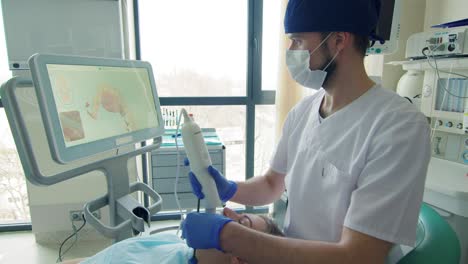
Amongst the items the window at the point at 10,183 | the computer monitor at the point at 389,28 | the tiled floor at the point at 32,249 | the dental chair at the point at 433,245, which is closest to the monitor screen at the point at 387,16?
the computer monitor at the point at 389,28

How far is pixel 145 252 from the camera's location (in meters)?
1.16

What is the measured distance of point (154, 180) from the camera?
246cm

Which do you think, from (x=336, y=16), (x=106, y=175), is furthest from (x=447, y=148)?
(x=106, y=175)

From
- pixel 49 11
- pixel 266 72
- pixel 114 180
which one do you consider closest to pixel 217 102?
pixel 266 72

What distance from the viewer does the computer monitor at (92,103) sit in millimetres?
921

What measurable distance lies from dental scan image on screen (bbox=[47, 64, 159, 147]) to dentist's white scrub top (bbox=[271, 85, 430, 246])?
2.09ft

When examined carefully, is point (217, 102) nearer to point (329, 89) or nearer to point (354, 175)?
point (329, 89)

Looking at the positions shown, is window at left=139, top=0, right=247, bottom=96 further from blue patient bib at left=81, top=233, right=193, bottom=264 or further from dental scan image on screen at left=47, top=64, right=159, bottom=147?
blue patient bib at left=81, top=233, right=193, bottom=264

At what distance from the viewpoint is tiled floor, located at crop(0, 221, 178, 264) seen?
220 centimetres

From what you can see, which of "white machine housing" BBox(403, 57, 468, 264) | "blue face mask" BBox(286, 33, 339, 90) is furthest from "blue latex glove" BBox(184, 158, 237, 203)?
"white machine housing" BBox(403, 57, 468, 264)

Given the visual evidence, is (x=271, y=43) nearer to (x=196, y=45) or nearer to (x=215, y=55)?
(x=215, y=55)

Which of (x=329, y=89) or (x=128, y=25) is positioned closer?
(x=329, y=89)

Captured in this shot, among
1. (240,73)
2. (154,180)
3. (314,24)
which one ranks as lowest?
(154,180)

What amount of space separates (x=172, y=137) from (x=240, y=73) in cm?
82
